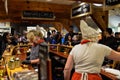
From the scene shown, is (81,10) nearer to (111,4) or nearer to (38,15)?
(38,15)

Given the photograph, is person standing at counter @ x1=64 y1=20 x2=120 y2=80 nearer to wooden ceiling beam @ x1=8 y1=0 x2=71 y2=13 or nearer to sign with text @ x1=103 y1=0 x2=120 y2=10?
sign with text @ x1=103 y1=0 x2=120 y2=10

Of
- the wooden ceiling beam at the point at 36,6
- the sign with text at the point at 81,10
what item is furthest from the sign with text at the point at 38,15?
the sign with text at the point at 81,10

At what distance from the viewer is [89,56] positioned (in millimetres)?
1941

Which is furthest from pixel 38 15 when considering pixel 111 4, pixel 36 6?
pixel 111 4

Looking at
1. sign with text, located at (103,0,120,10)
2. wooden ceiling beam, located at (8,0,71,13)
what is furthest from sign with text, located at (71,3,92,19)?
sign with text, located at (103,0,120,10)

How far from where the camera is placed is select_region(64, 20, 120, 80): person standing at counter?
1937mm

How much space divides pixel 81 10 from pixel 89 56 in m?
5.72

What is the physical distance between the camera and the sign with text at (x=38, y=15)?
8.30 meters

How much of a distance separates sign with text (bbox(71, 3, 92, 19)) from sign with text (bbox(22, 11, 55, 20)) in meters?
1.05

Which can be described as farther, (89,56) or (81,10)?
(81,10)

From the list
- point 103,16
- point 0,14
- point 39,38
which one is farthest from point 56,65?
point 0,14

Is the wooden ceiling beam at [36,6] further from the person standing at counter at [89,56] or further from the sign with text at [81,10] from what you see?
the person standing at counter at [89,56]

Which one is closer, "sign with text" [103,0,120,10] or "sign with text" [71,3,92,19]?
"sign with text" [103,0,120,10]

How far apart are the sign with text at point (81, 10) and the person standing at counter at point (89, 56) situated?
5.05 m
